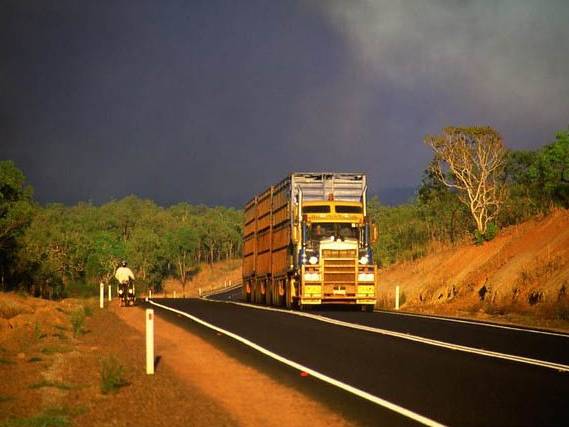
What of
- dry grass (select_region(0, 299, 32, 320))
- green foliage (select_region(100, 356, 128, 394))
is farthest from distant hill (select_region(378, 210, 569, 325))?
green foliage (select_region(100, 356, 128, 394))

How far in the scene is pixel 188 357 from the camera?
16.2 meters

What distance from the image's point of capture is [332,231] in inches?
1340

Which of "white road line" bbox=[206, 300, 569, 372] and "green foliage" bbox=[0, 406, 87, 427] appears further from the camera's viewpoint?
"white road line" bbox=[206, 300, 569, 372]

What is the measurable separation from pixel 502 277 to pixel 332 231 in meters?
7.61

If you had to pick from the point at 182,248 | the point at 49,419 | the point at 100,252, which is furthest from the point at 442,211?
the point at 182,248

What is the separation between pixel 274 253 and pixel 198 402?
93.0 ft

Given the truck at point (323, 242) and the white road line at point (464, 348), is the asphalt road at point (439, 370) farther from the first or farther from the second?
the truck at point (323, 242)

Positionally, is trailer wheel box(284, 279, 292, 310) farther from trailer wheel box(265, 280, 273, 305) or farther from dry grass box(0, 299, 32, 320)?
dry grass box(0, 299, 32, 320)

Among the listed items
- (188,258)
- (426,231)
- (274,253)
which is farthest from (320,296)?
(188,258)

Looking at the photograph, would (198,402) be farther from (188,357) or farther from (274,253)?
(274,253)

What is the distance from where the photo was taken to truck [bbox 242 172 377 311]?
33.2m

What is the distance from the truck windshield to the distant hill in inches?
188

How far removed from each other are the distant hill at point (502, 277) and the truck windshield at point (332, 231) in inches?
188

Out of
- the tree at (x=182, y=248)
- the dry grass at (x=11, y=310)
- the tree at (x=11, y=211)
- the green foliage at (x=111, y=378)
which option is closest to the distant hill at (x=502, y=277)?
the dry grass at (x=11, y=310)
